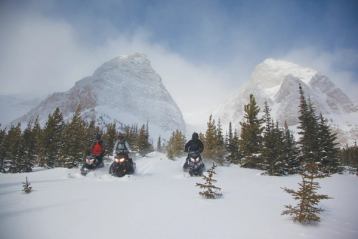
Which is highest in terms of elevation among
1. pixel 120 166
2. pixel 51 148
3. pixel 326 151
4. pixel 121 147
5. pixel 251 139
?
pixel 51 148

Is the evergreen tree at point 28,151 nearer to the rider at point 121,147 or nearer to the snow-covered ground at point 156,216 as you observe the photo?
the rider at point 121,147

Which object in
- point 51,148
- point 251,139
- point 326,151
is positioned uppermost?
point 51,148

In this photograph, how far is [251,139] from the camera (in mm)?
22594

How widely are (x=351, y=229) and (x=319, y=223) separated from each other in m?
0.56

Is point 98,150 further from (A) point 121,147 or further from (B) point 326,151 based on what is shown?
(B) point 326,151

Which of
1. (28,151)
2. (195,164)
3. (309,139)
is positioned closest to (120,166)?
(195,164)

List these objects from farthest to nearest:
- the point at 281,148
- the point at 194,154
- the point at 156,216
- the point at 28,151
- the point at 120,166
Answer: the point at 28,151 → the point at 281,148 → the point at 194,154 → the point at 120,166 → the point at 156,216

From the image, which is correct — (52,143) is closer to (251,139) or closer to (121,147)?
(121,147)

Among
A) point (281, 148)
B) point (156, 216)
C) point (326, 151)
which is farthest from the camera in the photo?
point (326, 151)

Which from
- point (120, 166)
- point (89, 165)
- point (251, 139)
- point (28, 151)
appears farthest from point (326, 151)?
point (28, 151)

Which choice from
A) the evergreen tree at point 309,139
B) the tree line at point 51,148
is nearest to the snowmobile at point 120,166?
the evergreen tree at point 309,139

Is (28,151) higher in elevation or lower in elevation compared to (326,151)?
higher

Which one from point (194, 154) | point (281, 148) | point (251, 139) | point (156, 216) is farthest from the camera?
point (251, 139)

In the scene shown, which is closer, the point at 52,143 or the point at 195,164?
the point at 195,164
